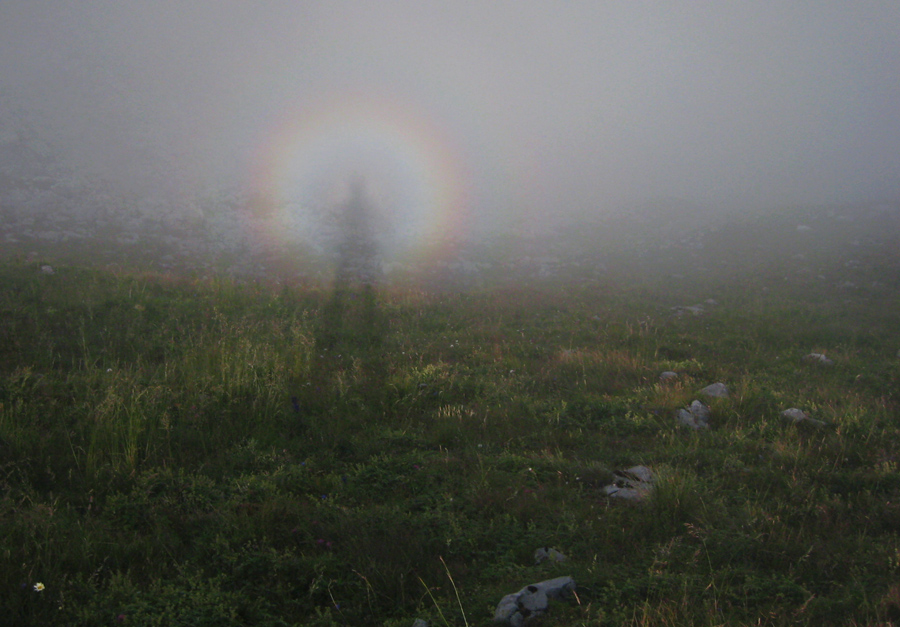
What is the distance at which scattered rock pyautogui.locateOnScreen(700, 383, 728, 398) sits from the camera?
6798mm

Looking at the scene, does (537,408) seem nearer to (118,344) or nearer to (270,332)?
(270,332)

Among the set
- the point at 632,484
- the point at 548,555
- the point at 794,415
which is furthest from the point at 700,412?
the point at 548,555

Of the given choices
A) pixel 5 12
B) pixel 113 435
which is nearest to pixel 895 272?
pixel 113 435

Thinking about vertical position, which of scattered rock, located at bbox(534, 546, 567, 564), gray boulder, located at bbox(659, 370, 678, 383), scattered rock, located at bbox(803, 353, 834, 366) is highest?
scattered rock, located at bbox(803, 353, 834, 366)

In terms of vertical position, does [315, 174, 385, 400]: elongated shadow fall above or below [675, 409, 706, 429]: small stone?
above

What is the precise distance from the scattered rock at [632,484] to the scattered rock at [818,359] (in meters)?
6.16

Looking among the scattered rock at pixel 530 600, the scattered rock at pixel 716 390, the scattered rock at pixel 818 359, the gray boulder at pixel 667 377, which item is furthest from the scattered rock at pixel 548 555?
the scattered rock at pixel 818 359

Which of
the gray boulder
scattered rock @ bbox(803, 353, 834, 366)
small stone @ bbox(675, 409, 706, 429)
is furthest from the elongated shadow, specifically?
scattered rock @ bbox(803, 353, 834, 366)

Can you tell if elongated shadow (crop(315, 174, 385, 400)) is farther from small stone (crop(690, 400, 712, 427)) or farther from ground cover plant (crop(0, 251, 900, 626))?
small stone (crop(690, 400, 712, 427))

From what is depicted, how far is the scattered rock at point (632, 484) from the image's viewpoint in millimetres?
4297

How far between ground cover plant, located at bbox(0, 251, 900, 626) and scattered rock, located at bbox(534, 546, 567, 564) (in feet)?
0.27

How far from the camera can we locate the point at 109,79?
115ft

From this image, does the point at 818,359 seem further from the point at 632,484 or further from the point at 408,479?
the point at 408,479

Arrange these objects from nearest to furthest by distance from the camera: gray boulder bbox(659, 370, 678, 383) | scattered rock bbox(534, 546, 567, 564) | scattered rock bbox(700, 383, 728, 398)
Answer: scattered rock bbox(534, 546, 567, 564) → scattered rock bbox(700, 383, 728, 398) → gray boulder bbox(659, 370, 678, 383)
